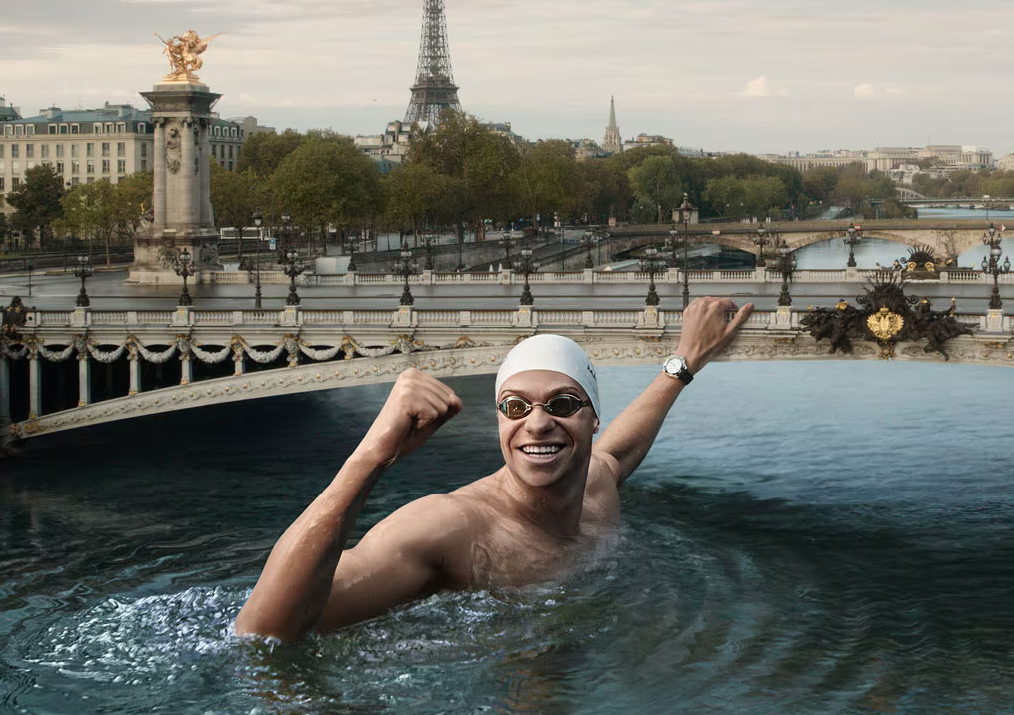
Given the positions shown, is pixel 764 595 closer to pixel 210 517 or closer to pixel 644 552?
pixel 644 552

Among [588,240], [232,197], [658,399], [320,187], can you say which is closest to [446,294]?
[320,187]

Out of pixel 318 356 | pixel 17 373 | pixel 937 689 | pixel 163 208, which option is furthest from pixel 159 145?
pixel 937 689

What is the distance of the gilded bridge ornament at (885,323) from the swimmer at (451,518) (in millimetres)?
40817

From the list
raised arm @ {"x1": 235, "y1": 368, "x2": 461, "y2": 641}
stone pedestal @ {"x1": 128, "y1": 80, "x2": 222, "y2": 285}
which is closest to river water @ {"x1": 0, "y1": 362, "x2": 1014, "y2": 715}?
raised arm @ {"x1": 235, "y1": 368, "x2": 461, "y2": 641}

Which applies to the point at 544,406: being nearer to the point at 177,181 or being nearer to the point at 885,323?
the point at 885,323

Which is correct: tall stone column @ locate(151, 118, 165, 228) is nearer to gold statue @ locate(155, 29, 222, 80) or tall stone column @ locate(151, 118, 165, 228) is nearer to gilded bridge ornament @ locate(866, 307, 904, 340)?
gold statue @ locate(155, 29, 222, 80)

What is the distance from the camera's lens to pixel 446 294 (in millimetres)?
66000

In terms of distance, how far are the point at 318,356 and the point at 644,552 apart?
4321cm

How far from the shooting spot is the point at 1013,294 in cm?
6066

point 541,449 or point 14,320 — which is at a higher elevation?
point 541,449

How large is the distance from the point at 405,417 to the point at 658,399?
2.52 m

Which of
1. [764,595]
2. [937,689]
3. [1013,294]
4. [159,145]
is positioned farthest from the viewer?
[159,145]

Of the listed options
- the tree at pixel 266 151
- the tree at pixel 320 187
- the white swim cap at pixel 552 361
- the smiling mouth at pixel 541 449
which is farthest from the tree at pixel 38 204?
the smiling mouth at pixel 541 449

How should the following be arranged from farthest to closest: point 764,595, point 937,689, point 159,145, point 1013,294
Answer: point 159,145, point 1013,294, point 937,689, point 764,595
